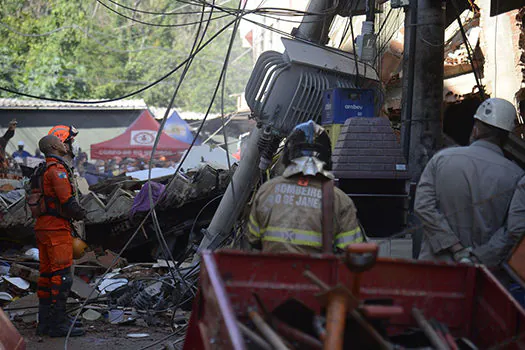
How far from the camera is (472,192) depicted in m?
4.55

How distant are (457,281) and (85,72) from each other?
41177 millimetres

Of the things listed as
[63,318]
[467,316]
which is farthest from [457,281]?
[63,318]

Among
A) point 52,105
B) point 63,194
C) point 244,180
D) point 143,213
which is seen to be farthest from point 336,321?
point 52,105

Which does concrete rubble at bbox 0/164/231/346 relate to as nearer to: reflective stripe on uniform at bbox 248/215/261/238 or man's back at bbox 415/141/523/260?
reflective stripe on uniform at bbox 248/215/261/238

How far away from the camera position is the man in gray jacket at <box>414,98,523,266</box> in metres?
4.46

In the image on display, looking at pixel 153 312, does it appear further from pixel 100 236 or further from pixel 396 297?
pixel 396 297

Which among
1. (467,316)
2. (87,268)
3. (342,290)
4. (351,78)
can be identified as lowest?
(87,268)

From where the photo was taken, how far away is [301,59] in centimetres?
884

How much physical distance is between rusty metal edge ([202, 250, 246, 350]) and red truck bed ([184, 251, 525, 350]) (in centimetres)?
3

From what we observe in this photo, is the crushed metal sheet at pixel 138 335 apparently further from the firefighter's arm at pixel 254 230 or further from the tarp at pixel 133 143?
the tarp at pixel 133 143

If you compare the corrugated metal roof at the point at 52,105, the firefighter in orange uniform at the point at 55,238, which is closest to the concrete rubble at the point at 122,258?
the firefighter in orange uniform at the point at 55,238

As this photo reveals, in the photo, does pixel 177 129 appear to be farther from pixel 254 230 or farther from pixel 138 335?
pixel 254 230

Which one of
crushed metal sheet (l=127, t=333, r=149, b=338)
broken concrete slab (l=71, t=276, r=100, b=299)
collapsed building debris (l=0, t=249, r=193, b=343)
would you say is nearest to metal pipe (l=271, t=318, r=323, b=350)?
collapsed building debris (l=0, t=249, r=193, b=343)

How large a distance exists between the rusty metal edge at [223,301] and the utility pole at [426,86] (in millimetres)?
4225
